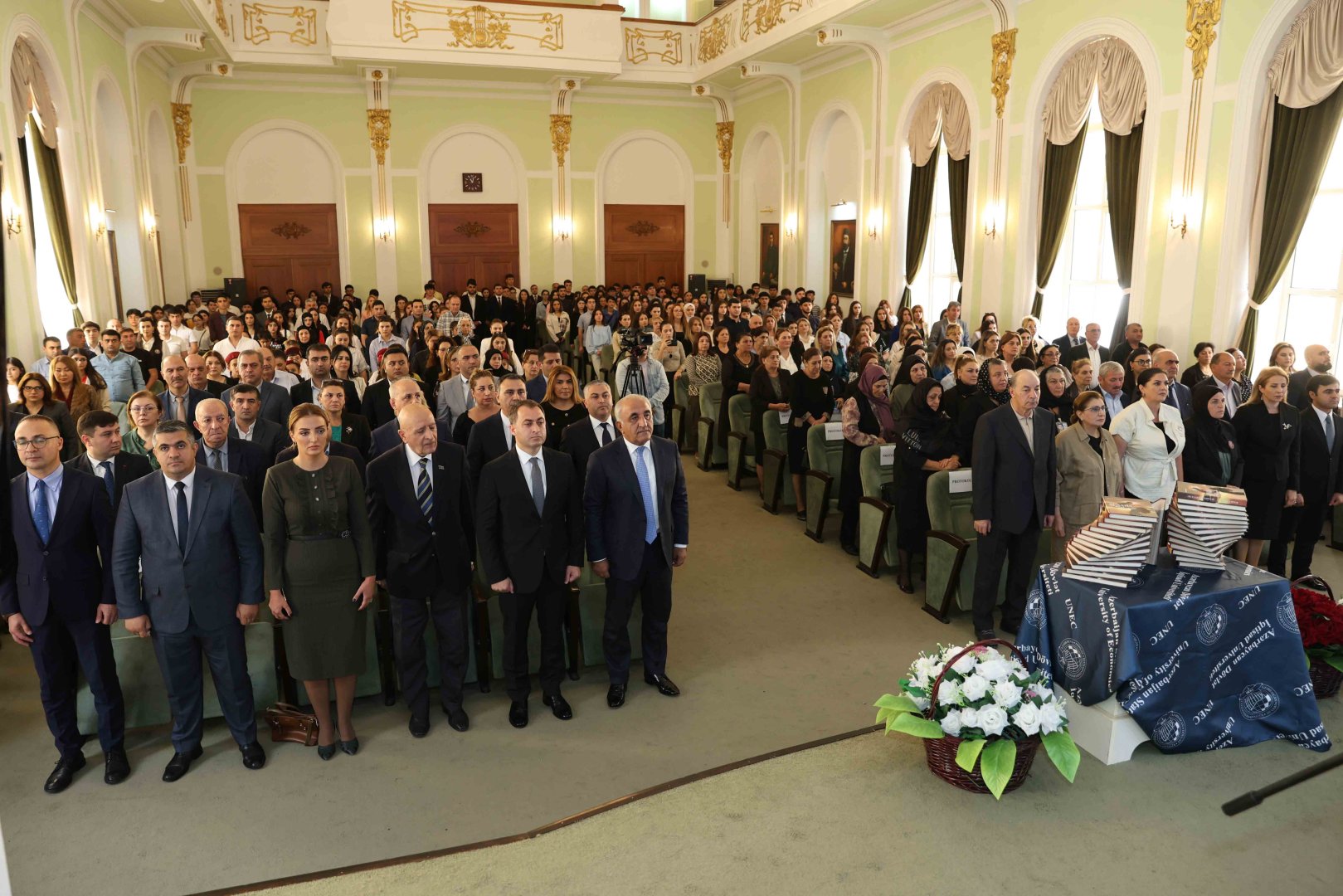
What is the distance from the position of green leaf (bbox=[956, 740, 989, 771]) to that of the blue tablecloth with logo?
2.15 ft

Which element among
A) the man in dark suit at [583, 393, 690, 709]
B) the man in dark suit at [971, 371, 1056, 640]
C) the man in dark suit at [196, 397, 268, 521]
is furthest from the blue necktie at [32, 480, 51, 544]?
the man in dark suit at [971, 371, 1056, 640]

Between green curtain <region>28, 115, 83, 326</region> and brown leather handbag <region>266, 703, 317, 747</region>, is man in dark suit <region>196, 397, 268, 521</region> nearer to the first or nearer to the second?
brown leather handbag <region>266, 703, 317, 747</region>

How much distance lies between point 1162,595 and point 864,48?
11950 mm

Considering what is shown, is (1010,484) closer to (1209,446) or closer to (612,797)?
(1209,446)

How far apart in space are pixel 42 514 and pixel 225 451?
3.46ft

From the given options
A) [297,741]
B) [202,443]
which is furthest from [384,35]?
[297,741]

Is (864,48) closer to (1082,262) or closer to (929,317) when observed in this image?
(929,317)

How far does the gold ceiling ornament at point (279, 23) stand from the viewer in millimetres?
14875

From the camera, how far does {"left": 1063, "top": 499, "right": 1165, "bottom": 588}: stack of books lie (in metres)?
3.78

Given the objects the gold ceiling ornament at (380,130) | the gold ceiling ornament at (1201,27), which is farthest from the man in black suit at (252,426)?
the gold ceiling ornament at (380,130)

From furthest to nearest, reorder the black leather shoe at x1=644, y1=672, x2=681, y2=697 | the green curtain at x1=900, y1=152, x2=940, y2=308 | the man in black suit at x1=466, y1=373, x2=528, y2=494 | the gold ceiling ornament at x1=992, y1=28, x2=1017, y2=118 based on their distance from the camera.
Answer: the green curtain at x1=900, y1=152, x2=940, y2=308 < the gold ceiling ornament at x1=992, y1=28, x2=1017, y2=118 < the man in black suit at x1=466, y1=373, x2=528, y2=494 < the black leather shoe at x1=644, y1=672, x2=681, y2=697

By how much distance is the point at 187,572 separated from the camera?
13.0 ft

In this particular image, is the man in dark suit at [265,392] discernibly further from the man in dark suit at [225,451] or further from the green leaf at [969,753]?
the green leaf at [969,753]

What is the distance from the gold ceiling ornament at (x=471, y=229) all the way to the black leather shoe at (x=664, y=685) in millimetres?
14614
